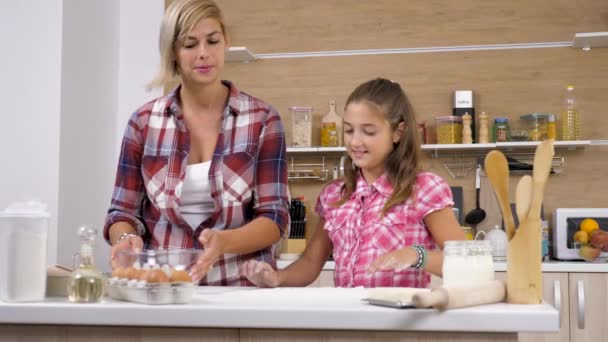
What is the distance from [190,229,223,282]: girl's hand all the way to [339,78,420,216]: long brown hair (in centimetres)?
47

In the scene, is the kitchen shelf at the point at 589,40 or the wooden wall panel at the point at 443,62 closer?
the kitchen shelf at the point at 589,40

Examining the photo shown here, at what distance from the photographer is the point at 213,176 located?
1772 millimetres

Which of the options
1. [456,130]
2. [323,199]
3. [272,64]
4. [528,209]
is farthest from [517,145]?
[528,209]

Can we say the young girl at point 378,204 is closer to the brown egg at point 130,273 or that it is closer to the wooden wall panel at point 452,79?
the brown egg at point 130,273

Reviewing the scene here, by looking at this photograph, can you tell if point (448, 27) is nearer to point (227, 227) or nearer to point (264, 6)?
point (264, 6)

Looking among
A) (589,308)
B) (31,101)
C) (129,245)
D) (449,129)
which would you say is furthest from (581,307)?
(31,101)

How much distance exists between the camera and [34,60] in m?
3.40

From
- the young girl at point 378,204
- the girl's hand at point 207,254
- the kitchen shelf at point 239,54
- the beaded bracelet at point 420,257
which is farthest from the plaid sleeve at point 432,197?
the kitchen shelf at point 239,54

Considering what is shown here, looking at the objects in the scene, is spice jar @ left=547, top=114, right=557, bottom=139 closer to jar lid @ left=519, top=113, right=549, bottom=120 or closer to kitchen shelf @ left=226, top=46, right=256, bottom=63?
jar lid @ left=519, top=113, right=549, bottom=120

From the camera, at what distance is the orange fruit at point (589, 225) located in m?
3.27

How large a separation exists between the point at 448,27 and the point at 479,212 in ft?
3.00

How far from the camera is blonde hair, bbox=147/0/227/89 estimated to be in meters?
1.74

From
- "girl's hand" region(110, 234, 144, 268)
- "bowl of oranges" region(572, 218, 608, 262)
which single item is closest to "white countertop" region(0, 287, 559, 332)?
"girl's hand" region(110, 234, 144, 268)

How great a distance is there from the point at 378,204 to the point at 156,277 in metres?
0.74
